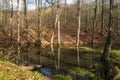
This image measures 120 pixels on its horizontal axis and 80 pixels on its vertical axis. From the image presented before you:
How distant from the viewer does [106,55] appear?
2073 cm

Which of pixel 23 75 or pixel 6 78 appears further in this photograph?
pixel 23 75

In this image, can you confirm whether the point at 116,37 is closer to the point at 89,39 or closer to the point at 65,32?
the point at 89,39

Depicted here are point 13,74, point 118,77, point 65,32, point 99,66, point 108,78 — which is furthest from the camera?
point 65,32

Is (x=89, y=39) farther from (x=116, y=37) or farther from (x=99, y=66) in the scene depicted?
(x=99, y=66)

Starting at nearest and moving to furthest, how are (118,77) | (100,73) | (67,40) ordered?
1. (118,77)
2. (100,73)
3. (67,40)

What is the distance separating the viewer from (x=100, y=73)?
15.6 m

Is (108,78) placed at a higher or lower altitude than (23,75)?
lower

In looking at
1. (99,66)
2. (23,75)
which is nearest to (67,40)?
(99,66)

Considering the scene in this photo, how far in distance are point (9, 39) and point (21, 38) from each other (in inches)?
74.7

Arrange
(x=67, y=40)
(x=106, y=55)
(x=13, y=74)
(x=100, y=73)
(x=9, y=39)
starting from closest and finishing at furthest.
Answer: (x=13, y=74)
(x=100, y=73)
(x=106, y=55)
(x=9, y=39)
(x=67, y=40)

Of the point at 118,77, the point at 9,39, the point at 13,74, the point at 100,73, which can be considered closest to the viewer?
the point at 13,74

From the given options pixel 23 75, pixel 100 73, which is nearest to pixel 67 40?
pixel 100 73

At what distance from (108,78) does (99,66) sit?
405 cm

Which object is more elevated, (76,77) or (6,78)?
(6,78)
